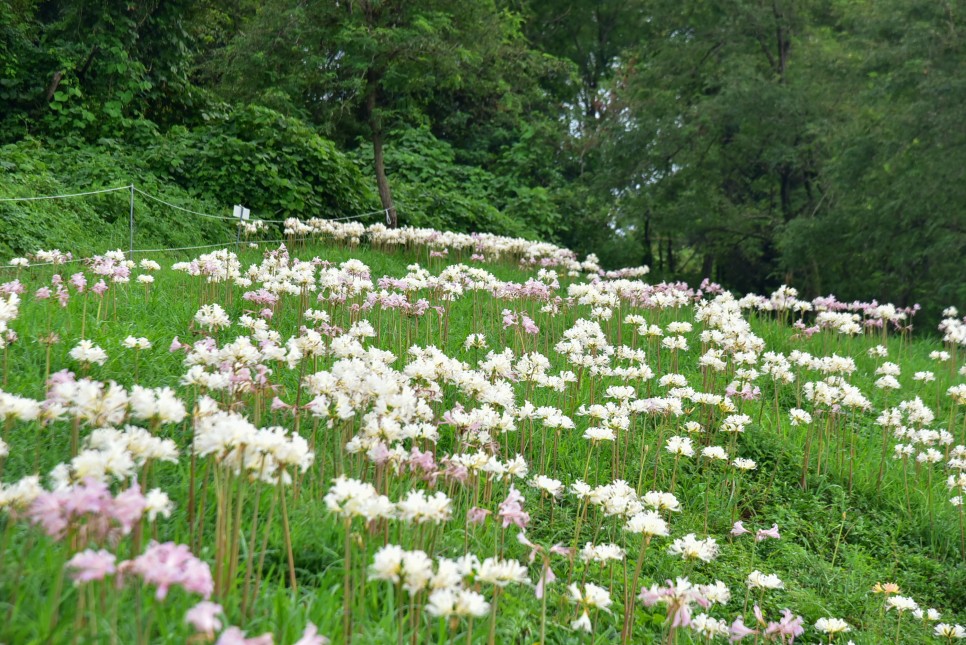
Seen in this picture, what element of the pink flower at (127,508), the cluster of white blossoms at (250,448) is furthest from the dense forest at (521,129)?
the pink flower at (127,508)

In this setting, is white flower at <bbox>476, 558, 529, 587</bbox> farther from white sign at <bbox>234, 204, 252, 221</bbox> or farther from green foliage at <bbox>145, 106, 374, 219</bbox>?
green foliage at <bbox>145, 106, 374, 219</bbox>

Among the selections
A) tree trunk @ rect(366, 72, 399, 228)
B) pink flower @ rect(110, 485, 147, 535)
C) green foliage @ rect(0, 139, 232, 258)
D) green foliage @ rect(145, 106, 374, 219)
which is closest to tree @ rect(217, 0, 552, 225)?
tree trunk @ rect(366, 72, 399, 228)

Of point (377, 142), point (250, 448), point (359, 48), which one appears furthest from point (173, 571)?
point (377, 142)

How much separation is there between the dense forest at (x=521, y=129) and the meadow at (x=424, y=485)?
17.9 feet

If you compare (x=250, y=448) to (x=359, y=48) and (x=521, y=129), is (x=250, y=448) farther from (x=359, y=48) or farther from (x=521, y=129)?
(x=521, y=129)

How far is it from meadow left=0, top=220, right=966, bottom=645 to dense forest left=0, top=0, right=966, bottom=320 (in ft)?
17.9

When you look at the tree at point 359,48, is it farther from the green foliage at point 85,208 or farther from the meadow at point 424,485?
the meadow at point 424,485

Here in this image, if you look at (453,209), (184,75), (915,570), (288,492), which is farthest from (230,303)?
(184,75)

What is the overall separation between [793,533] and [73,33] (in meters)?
14.3

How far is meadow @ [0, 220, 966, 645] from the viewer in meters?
2.11

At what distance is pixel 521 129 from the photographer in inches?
842

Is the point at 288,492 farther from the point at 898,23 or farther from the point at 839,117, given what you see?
the point at 839,117

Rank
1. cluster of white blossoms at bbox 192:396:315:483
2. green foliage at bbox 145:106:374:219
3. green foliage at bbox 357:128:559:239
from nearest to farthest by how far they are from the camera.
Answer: cluster of white blossoms at bbox 192:396:315:483, green foliage at bbox 145:106:374:219, green foliage at bbox 357:128:559:239

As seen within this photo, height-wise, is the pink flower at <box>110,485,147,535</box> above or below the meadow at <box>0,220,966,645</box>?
above
